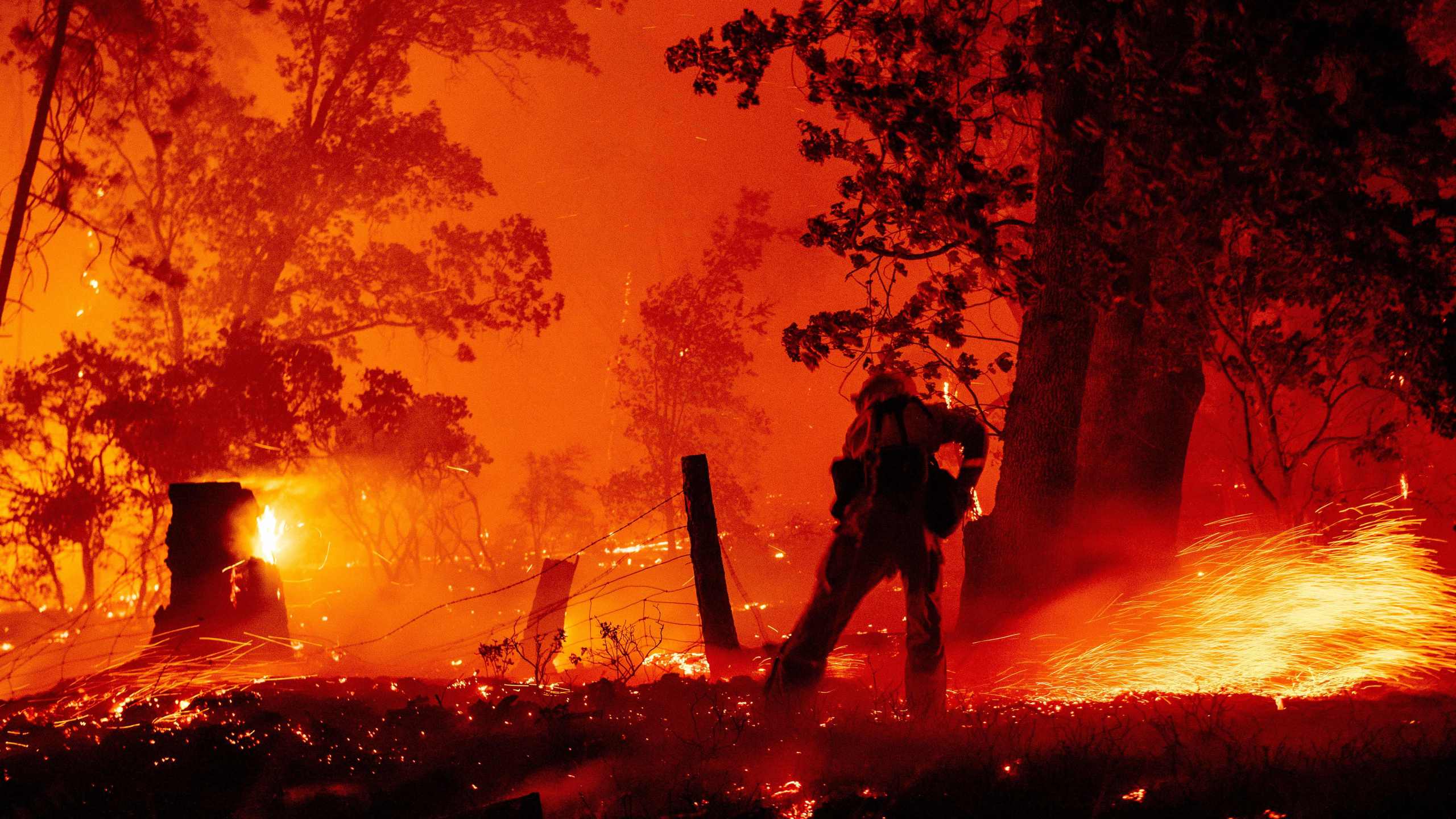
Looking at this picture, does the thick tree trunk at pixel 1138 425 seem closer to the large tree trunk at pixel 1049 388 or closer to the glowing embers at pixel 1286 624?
the large tree trunk at pixel 1049 388

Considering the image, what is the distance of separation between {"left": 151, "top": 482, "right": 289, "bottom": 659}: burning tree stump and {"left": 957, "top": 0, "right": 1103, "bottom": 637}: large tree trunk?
6157 mm

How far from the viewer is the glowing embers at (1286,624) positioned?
5.73 m

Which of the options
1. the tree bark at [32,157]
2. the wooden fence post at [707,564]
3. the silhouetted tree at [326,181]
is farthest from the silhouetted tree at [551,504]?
the wooden fence post at [707,564]

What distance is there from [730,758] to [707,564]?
2428 mm

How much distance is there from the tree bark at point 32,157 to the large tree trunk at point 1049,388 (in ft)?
32.1

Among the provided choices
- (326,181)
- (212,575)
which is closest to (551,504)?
(326,181)

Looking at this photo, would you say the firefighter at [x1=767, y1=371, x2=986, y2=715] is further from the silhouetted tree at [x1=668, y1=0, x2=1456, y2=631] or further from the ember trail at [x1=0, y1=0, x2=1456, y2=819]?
the silhouetted tree at [x1=668, y1=0, x2=1456, y2=631]

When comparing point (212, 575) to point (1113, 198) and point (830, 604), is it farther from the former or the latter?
point (1113, 198)

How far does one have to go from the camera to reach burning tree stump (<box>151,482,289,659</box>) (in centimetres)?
772

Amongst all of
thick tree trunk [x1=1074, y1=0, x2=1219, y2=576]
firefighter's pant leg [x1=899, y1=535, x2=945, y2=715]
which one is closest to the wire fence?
firefighter's pant leg [x1=899, y1=535, x2=945, y2=715]

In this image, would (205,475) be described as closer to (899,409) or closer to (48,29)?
(48,29)

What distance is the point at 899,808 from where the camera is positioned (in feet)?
11.8

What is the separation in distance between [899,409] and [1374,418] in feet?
39.5

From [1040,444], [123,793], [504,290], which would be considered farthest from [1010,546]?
[504,290]
